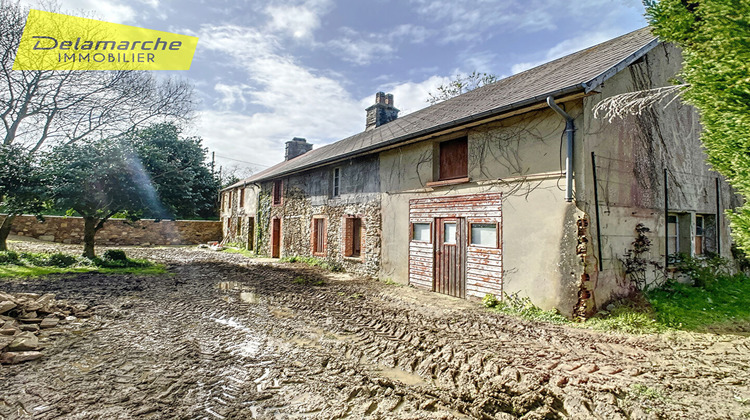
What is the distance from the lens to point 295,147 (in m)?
25.7

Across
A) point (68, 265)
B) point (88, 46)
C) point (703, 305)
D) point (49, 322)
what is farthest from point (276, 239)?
point (703, 305)

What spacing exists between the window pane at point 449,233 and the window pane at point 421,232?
0.58 meters

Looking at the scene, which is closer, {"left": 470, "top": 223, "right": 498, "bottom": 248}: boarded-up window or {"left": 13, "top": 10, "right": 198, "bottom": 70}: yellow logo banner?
{"left": 470, "top": 223, "right": 498, "bottom": 248}: boarded-up window

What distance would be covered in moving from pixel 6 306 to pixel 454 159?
8760mm

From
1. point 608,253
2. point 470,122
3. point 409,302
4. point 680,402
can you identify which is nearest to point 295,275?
point 409,302

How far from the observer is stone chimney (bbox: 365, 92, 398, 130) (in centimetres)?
1684

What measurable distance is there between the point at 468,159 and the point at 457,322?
3.88m

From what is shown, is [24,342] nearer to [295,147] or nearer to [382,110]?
[382,110]

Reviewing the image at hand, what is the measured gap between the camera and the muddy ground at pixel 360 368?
3219 millimetres

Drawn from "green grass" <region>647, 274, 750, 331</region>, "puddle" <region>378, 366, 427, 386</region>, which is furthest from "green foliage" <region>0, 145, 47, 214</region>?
"green grass" <region>647, 274, 750, 331</region>

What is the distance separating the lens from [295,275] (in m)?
11.3

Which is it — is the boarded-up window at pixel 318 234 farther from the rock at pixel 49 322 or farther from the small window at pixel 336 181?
the rock at pixel 49 322

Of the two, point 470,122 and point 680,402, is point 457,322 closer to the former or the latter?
point 680,402

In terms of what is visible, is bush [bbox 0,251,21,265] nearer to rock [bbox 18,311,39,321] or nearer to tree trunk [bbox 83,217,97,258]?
tree trunk [bbox 83,217,97,258]
